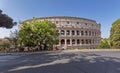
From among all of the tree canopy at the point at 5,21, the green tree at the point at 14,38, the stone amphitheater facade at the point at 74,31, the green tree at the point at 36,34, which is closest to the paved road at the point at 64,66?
the tree canopy at the point at 5,21

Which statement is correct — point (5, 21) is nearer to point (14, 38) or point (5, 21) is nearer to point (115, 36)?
point (14, 38)

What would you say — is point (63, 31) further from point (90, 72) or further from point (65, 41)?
point (90, 72)

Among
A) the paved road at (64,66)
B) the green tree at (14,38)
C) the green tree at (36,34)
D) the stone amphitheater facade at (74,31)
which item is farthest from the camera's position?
the stone amphitheater facade at (74,31)

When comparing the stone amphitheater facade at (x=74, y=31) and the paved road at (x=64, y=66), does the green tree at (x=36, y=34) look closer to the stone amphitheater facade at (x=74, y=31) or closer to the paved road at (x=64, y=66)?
the paved road at (x=64, y=66)

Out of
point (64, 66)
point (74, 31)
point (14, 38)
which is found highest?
point (74, 31)

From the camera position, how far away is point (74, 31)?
64.1 meters

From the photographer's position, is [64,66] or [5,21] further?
[5,21]

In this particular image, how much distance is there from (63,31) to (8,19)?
162ft

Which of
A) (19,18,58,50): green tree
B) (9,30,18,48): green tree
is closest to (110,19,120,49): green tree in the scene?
(19,18,58,50): green tree

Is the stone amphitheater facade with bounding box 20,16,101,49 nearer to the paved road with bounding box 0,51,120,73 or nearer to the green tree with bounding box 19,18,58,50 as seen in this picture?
the green tree with bounding box 19,18,58,50

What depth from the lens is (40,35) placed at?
118ft

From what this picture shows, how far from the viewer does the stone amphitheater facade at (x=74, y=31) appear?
6209 centimetres

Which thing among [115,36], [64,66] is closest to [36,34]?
[115,36]

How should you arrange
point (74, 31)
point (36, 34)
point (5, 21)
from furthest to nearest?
1. point (74, 31)
2. point (36, 34)
3. point (5, 21)
